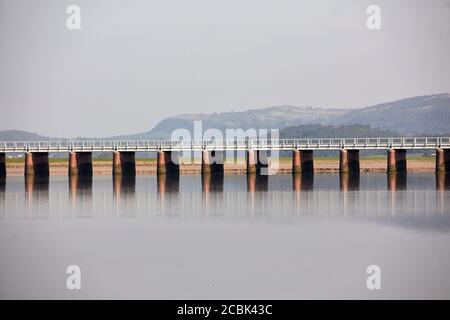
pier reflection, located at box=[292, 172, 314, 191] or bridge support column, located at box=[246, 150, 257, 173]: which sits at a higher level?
bridge support column, located at box=[246, 150, 257, 173]

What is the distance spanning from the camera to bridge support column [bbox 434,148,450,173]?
9062 cm

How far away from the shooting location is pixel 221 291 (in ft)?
108

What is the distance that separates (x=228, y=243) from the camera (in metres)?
42.6

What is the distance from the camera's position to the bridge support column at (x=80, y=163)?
96.7 m

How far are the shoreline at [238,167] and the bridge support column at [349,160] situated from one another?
12402 millimetres

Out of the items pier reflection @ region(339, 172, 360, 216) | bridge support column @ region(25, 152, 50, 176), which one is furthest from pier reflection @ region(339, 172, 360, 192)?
bridge support column @ region(25, 152, 50, 176)

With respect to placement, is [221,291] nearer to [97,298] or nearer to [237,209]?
[97,298]

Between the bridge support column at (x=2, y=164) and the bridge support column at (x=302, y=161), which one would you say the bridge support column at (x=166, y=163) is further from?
the bridge support column at (x=2, y=164)

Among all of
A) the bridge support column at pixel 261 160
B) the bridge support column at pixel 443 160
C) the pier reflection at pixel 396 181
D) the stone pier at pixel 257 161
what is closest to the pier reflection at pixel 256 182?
the stone pier at pixel 257 161

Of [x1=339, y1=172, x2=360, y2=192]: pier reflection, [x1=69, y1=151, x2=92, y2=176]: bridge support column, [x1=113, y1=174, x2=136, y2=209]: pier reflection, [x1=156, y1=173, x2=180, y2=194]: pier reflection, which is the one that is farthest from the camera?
[x1=69, y1=151, x2=92, y2=176]: bridge support column

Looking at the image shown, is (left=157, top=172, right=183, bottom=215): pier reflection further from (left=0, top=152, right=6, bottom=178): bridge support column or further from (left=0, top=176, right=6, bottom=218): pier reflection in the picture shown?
(left=0, top=152, right=6, bottom=178): bridge support column

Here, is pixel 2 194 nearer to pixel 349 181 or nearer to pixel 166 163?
pixel 166 163

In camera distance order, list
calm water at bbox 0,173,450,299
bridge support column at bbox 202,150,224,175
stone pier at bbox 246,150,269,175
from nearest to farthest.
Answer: calm water at bbox 0,173,450,299 < stone pier at bbox 246,150,269,175 < bridge support column at bbox 202,150,224,175

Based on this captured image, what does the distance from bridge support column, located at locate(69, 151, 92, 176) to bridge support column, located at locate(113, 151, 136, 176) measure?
285 cm
